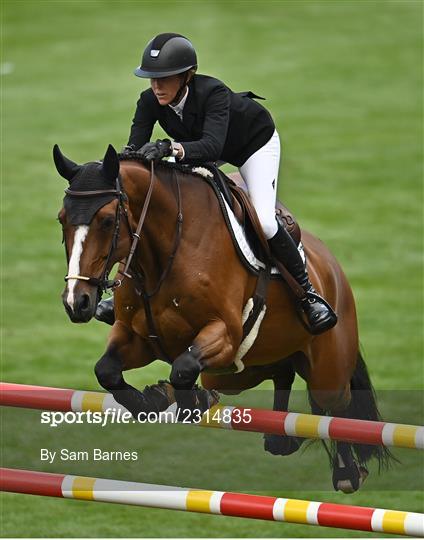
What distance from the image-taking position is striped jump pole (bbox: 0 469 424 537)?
6.27m

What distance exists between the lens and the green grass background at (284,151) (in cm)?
1089

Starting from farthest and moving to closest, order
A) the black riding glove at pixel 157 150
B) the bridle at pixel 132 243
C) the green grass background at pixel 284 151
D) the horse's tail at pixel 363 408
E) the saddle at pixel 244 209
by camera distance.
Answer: the green grass background at pixel 284 151 → the horse's tail at pixel 363 408 → the saddle at pixel 244 209 → the black riding glove at pixel 157 150 → the bridle at pixel 132 243

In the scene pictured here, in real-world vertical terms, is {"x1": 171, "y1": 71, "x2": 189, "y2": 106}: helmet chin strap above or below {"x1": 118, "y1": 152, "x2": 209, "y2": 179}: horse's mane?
above

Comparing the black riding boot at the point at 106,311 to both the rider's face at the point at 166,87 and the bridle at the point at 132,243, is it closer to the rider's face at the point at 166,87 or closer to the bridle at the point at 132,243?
the bridle at the point at 132,243

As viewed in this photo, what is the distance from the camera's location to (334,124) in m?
23.4

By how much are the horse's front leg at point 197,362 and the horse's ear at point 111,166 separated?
3.00 feet

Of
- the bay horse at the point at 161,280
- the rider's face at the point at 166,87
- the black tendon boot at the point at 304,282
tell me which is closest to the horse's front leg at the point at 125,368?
the bay horse at the point at 161,280

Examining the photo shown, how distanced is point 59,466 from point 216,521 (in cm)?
198

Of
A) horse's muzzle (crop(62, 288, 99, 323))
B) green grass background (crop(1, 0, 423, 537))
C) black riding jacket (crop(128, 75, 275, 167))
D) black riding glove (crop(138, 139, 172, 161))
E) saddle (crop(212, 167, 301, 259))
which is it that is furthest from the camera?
green grass background (crop(1, 0, 423, 537))

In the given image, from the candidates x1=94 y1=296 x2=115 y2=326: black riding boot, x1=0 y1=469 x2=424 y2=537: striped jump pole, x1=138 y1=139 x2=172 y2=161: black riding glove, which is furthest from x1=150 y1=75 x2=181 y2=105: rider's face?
x1=0 y1=469 x2=424 y2=537: striped jump pole

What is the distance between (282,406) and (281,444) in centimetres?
24

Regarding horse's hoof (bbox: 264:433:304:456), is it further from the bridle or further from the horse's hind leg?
the bridle

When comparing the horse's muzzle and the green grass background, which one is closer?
the horse's muzzle

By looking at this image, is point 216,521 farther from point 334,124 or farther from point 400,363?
point 334,124
